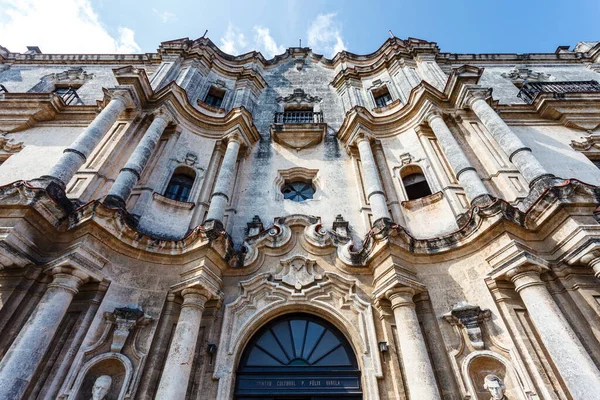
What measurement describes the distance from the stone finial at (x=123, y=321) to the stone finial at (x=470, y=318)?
6.76 meters

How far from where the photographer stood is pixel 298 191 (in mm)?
11367

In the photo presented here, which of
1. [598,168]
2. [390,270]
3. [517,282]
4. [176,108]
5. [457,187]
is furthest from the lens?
[176,108]

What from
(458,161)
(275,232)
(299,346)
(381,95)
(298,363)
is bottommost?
(298,363)

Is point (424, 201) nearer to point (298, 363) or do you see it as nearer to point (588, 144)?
point (298, 363)

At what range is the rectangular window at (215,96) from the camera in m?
15.4

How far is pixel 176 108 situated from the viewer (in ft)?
40.1

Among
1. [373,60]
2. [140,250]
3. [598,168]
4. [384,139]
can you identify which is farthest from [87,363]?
[373,60]

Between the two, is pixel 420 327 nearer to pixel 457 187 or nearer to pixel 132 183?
pixel 457 187

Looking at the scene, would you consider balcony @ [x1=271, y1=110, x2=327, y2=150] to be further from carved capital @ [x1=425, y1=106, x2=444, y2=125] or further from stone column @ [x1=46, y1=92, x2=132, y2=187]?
stone column @ [x1=46, y1=92, x2=132, y2=187]

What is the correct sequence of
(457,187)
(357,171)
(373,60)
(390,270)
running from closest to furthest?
(390,270) < (457,187) < (357,171) < (373,60)

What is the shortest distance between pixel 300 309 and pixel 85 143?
7745mm

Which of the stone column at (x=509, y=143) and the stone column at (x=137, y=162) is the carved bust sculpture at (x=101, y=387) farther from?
the stone column at (x=509, y=143)

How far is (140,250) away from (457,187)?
9211 mm

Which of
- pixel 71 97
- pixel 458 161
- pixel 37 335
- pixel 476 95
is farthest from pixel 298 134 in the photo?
pixel 71 97
